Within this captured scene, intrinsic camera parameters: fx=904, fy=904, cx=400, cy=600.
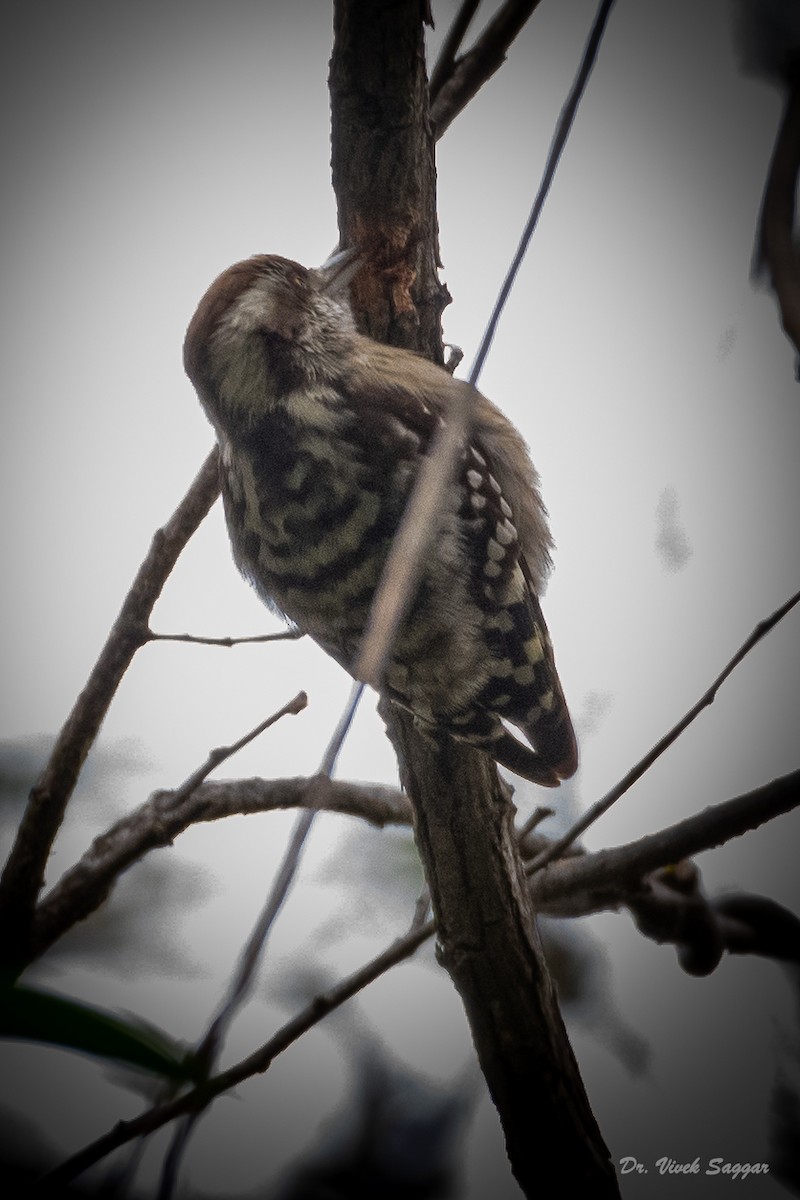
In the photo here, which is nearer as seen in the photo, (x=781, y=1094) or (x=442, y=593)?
(x=442, y=593)

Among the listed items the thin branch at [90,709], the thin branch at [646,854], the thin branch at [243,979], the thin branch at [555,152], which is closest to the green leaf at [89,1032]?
the thin branch at [243,979]

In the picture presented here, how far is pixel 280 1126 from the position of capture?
3.20 meters

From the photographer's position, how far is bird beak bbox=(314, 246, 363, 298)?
7.19ft

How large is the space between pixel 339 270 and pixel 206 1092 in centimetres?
192

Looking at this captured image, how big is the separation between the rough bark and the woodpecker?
13 centimetres

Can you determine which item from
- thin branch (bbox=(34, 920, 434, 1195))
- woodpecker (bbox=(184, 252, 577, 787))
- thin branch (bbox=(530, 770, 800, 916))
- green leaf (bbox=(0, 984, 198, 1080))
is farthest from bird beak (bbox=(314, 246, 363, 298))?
green leaf (bbox=(0, 984, 198, 1080))

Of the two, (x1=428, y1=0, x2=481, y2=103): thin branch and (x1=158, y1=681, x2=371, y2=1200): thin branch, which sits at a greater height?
(x1=428, y1=0, x2=481, y2=103): thin branch

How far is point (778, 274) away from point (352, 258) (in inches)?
47.8

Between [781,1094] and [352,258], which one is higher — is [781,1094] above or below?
below

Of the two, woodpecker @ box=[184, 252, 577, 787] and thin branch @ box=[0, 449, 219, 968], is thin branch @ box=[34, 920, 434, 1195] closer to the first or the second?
woodpecker @ box=[184, 252, 577, 787]

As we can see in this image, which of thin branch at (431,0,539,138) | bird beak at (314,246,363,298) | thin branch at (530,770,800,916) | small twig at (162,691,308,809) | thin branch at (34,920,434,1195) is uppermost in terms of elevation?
thin branch at (431,0,539,138)

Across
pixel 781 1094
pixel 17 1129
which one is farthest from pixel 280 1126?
pixel 781 1094

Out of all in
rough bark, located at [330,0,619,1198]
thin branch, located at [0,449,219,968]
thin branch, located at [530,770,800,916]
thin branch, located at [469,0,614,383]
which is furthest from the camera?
thin branch, located at [0,449,219,968]

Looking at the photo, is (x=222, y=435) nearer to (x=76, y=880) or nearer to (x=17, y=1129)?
(x=76, y=880)
